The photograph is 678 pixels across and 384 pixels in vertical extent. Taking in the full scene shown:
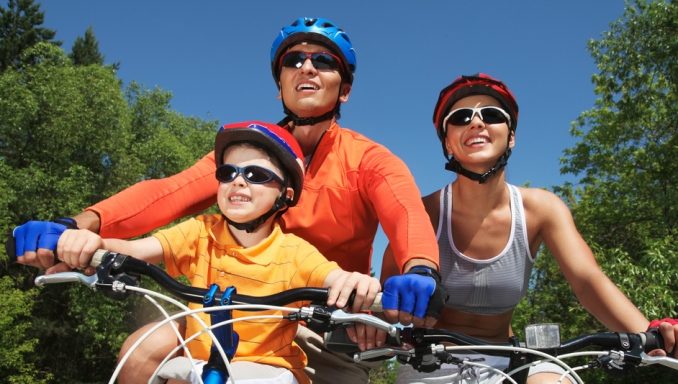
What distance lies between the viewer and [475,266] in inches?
120

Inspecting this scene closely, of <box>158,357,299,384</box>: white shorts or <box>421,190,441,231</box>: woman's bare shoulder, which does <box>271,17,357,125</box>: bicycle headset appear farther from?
<box>158,357,299,384</box>: white shorts

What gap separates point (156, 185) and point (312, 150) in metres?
0.94

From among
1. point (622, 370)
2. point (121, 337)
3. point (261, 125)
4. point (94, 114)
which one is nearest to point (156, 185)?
point (261, 125)

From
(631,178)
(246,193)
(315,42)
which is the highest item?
(631,178)

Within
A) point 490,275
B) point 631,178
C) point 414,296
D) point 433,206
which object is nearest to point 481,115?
point 433,206

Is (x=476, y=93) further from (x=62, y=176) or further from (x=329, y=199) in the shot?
(x=62, y=176)

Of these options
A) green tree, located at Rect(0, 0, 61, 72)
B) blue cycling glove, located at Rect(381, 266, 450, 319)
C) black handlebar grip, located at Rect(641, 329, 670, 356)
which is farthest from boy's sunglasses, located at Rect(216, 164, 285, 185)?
green tree, located at Rect(0, 0, 61, 72)

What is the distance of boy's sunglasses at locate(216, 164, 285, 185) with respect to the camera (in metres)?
2.60

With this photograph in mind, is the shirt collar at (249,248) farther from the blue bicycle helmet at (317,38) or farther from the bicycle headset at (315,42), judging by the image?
the blue bicycle helmet at (317,38)

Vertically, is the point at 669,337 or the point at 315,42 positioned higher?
the point at 315,42

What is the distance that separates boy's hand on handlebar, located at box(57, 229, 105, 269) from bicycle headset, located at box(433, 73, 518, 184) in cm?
196

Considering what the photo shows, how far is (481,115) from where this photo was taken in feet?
10.0

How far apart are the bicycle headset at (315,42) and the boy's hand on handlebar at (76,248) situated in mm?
1529

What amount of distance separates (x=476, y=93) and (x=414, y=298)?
173cm
